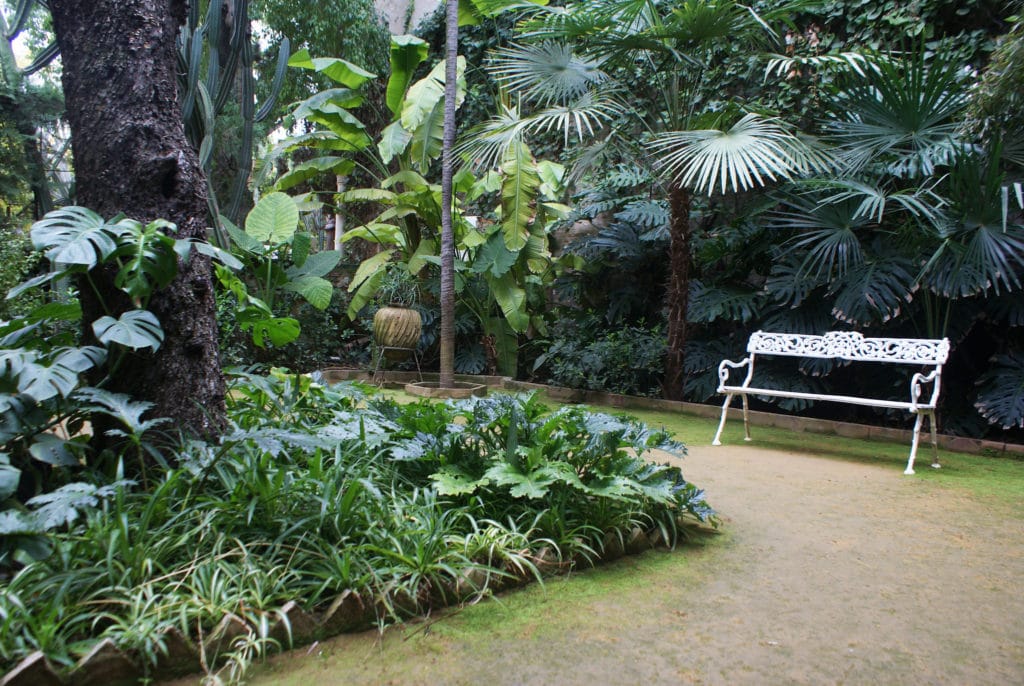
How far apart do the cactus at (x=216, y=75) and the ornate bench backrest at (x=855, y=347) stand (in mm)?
5501

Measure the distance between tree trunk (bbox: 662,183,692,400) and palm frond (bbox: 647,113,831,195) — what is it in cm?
62

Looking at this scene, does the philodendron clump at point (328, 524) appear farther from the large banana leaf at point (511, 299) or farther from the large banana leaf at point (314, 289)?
the large banana leaf at point (511, 299)

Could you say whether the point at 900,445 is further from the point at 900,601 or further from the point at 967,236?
the point at 900,601

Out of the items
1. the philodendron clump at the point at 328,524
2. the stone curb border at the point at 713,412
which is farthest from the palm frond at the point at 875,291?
the philodendron clump at the point at 328,524

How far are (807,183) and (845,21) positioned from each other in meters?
2.54

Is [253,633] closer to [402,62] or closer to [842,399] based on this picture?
[842,399]

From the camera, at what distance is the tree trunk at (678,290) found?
245 inches

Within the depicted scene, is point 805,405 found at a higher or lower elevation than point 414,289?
lower

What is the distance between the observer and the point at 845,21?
682 cm

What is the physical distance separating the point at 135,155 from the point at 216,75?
6.72m

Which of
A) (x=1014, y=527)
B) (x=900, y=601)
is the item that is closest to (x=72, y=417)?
(x=900, y=601)

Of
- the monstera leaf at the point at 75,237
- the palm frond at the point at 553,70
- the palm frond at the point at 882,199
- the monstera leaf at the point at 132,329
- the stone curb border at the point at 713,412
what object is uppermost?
the palm frond at the point at 553,70

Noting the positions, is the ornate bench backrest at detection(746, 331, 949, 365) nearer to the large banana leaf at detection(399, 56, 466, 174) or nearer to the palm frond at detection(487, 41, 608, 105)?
the palm frond at detection(487, 41, 608, 105)

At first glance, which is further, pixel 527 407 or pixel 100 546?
pixel 527 407
